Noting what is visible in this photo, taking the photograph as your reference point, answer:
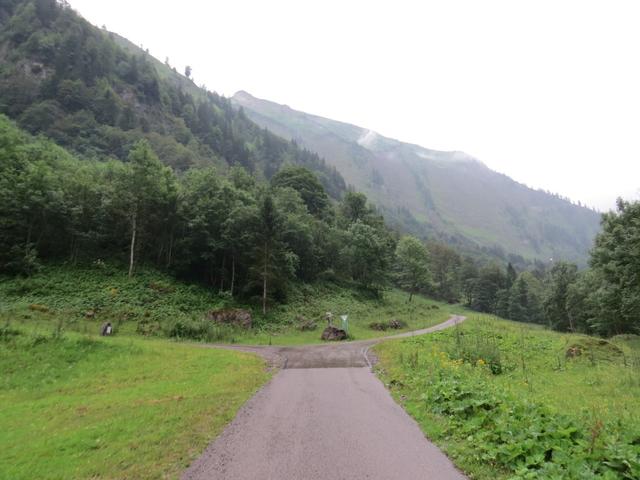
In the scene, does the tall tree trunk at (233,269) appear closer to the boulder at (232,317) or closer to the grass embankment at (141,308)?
the grass embankment at (141,308)

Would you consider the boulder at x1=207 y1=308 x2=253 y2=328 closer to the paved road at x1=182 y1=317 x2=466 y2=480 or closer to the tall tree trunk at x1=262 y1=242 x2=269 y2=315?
the tall tree trunk at x1=262 y1=242 x2=269 y2=315

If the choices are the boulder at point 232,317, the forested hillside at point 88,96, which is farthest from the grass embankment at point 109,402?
the forested hillside at point 88,96

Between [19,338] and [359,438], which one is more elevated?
[359,438]

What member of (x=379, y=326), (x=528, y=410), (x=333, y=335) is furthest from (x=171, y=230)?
(x=528, y=410)

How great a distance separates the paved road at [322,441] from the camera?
6781mm

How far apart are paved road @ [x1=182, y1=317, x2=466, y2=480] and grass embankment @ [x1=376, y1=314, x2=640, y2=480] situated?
0.71m

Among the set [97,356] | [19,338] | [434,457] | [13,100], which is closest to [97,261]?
[19,338]

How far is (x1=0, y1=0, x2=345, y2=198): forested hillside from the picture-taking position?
96.5 meters

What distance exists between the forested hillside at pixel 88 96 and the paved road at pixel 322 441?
86.1m

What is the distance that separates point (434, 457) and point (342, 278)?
57637 mm

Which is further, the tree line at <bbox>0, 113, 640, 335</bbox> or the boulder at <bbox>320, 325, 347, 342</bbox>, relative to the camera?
the tree line at <bbox>0, 113, 640, 335</bbox>

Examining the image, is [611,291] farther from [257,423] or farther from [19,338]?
[19,338]

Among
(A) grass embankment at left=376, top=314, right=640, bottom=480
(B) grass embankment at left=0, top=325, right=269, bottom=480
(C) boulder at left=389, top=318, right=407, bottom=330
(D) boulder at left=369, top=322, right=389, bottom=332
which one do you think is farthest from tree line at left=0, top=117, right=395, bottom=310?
(A) grass embankment at left=376, top=314, right=640, bottom=480

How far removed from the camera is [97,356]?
19.1 m
